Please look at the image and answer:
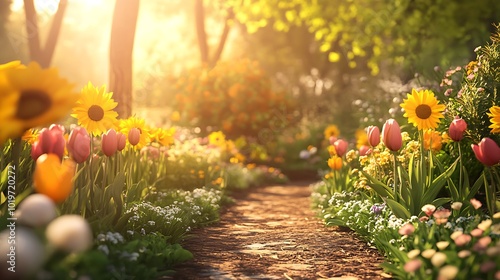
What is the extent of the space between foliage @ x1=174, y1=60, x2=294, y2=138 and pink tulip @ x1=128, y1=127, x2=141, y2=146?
9739mm

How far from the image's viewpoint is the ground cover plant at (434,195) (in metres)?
4.09

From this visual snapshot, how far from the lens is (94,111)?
18.7 ft

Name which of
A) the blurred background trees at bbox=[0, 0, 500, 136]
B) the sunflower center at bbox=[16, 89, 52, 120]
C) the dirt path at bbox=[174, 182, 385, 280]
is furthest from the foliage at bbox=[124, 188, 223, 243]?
the blurred background trees at bbox=[0, 0, 500, 136]

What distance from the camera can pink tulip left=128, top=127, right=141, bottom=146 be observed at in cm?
648

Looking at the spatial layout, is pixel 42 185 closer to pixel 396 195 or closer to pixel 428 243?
pixel 428 243

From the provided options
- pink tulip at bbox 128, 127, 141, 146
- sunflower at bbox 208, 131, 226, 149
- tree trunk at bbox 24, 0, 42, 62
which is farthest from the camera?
tree trunk at bbox 24, 0, 42, 62

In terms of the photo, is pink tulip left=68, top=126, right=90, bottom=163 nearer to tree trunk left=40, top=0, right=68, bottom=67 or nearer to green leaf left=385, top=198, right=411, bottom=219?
green leaf left=385, top=198, right=411, bottom=219

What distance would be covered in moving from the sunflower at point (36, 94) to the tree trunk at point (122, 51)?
5907mm

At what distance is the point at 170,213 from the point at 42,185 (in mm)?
3041

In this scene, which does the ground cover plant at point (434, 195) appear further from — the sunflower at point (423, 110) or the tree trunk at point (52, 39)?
the tree trunk at point (52, 39)

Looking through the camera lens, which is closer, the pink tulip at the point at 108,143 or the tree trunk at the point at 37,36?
the pink tulip at the point at 108,143

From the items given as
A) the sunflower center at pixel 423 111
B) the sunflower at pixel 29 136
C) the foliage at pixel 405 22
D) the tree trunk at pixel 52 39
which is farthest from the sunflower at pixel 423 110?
the tree trunk at pixel 52 39

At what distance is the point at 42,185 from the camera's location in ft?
10.8

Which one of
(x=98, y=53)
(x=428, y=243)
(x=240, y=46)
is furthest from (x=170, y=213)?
(x=98, y=53)
